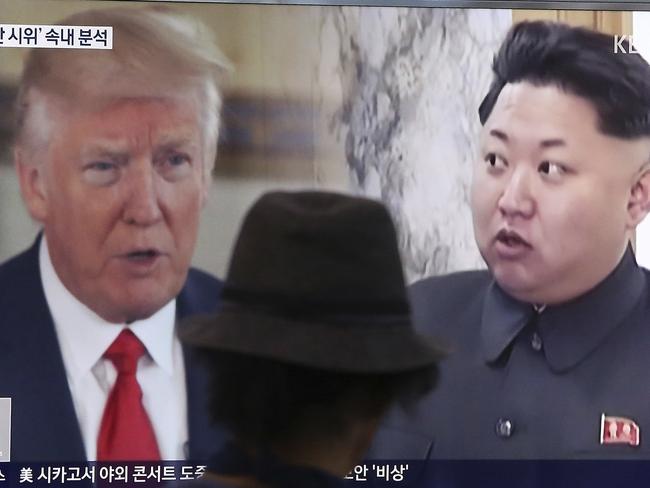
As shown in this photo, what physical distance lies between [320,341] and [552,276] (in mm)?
1624

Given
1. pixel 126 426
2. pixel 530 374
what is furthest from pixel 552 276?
pixel 126 426

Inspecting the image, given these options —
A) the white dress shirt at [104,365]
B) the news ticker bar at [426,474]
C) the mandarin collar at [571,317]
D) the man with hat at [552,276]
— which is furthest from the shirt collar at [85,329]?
the mandarin collar at [571,317]

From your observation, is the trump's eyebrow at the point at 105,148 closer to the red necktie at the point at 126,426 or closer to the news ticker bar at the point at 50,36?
the news ticker bar at the point at 50,36

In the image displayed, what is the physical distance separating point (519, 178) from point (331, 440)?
1.59 m

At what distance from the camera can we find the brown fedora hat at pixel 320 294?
4.11 ft

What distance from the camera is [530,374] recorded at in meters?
2.72

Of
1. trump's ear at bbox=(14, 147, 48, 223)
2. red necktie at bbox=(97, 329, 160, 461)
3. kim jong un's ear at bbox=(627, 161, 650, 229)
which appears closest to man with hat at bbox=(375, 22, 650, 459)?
kim jong un's ear at bbox=(627, 161, 650, 229)

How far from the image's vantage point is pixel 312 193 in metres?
1.39

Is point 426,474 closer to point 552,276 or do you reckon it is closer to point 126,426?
point 552,276

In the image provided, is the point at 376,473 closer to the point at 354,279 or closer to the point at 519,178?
the point at 519,178

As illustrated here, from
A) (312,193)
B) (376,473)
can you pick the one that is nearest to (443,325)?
(376,473)

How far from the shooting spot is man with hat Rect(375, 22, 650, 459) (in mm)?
2689

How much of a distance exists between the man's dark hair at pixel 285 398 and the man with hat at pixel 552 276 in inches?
54.7

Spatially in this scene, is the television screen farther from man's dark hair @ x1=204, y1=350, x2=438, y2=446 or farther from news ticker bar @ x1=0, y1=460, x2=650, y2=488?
man's dark hair @ x1=204, y1=350, x2=438, y2=446
